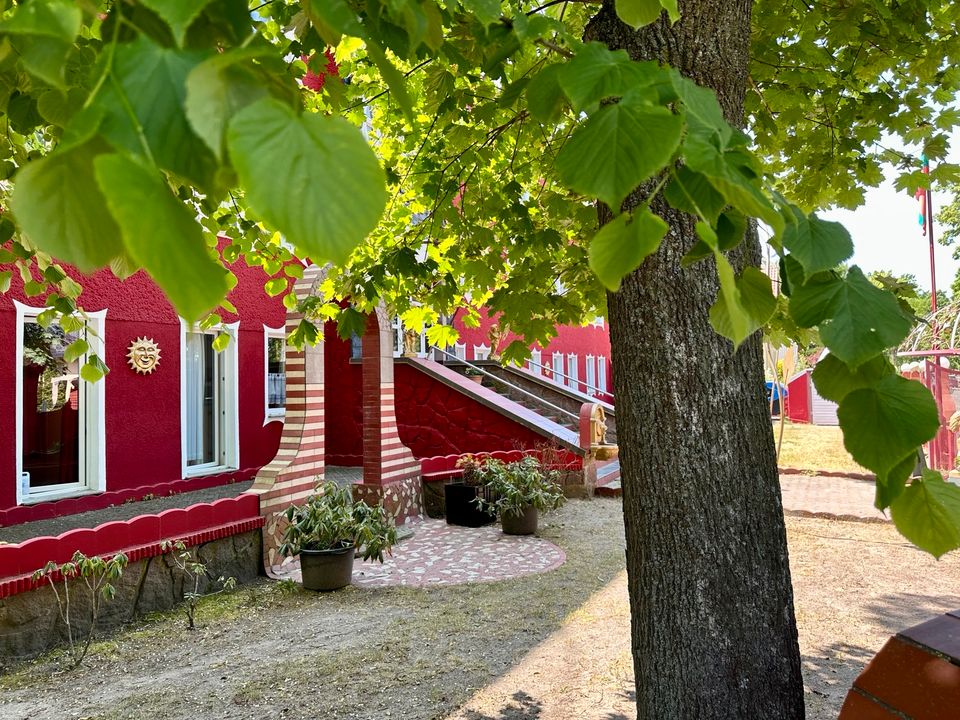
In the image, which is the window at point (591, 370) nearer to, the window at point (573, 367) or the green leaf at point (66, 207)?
the window at point (573, 367)

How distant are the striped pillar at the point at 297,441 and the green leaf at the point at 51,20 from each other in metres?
6.62

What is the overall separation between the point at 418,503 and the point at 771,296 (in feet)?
28.2

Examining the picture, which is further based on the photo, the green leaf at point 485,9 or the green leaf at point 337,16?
the green leaf at point 485,9

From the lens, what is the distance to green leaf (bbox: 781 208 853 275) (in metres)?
0.91

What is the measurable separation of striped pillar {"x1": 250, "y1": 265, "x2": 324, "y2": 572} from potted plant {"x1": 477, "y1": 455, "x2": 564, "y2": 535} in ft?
7.61

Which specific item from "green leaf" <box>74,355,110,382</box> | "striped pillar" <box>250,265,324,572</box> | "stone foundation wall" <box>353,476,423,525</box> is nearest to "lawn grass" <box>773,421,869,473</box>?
"stone foundation wall" <box>353,476,423,525</box>

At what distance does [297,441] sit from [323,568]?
1.63 m

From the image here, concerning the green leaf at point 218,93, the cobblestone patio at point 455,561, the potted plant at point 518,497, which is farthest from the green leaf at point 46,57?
the potted plant at point 518,497

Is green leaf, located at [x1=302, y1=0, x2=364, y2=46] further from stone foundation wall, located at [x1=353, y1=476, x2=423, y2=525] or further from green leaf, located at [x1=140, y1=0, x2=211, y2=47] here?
stone foundation wall, located at [x1=353, y1=476, x2=423, y2=525]

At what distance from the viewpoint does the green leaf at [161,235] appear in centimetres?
43

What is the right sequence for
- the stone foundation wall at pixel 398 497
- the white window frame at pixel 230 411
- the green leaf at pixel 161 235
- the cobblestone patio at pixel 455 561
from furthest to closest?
1. the white window frame at pixel 230 411
2. the stone foundation wall at pixel 398 497
3. the cobblestone patio at pixel 455 561
4. the green leaf at pixel 161 235

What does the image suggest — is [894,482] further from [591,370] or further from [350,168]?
[591,370]

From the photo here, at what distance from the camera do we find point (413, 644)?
4.78 metres

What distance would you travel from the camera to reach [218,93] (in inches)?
20.1
